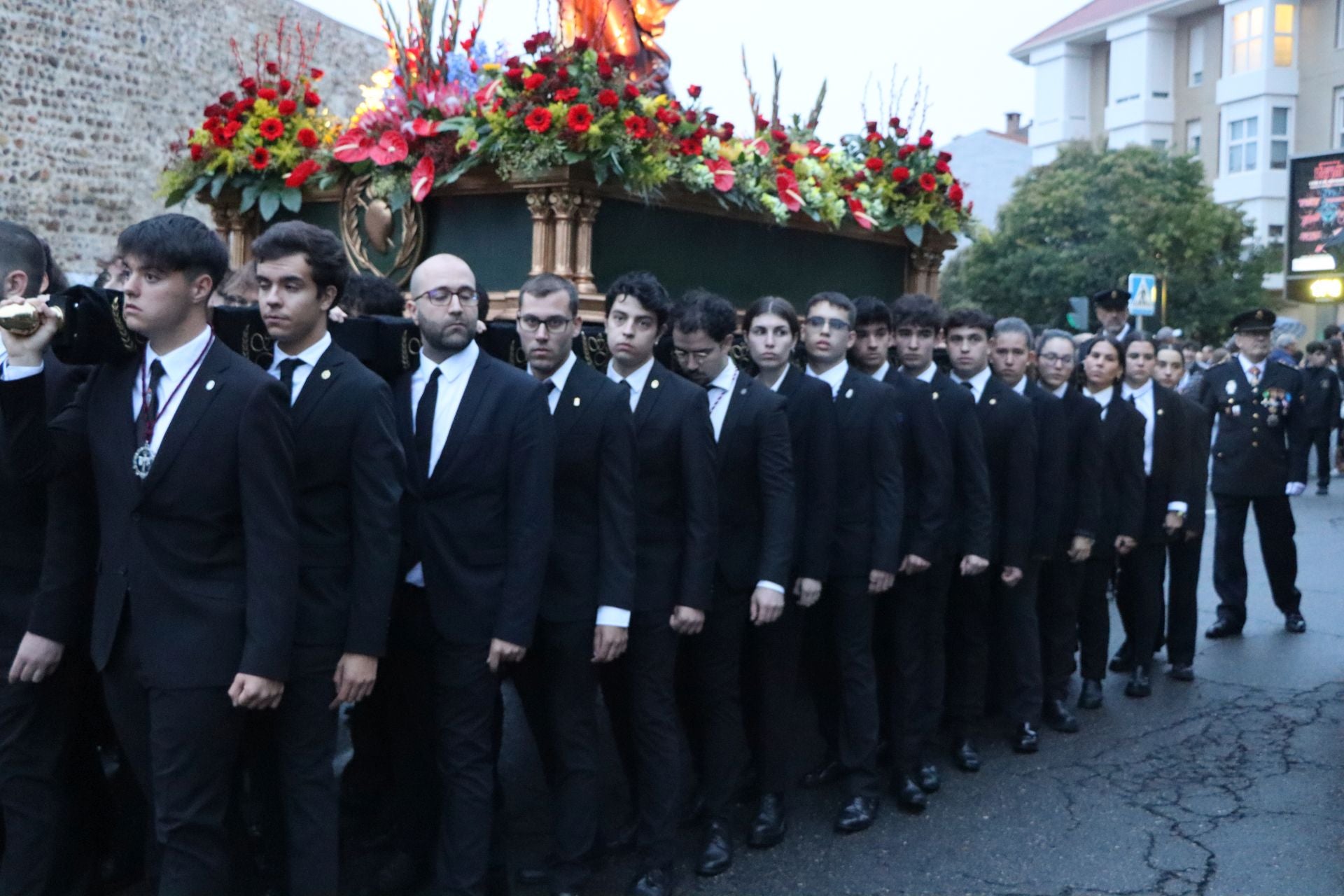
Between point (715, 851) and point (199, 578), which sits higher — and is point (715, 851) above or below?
below

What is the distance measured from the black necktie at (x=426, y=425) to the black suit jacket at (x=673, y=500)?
2.32ft

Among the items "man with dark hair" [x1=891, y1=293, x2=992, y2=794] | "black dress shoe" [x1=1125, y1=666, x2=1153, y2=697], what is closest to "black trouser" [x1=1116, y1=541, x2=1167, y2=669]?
"black dress shoe" [x1=1125, y1=666, x2=1153, y2=697]

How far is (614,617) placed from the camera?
431 centimetres

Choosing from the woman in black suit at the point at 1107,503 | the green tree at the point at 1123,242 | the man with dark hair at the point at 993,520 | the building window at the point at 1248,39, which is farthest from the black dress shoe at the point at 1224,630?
the building window at the point at 1248,39

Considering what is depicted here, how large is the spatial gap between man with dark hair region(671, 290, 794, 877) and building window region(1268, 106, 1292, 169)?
42.7 m

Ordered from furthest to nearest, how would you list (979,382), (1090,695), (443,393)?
(1090,695) → (979,382) → (443,393)

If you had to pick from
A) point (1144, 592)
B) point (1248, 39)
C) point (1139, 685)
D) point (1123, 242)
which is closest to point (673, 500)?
point (1139, 685)

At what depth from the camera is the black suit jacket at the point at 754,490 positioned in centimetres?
484

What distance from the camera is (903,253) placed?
7.85 m

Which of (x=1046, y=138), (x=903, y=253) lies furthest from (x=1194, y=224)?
(x=903, y=253)

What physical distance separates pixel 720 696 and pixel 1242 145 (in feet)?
145

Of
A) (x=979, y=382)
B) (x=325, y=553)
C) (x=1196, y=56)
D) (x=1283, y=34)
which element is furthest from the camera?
(x=1196, y=56)

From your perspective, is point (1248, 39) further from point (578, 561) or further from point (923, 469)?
point (578, 561)

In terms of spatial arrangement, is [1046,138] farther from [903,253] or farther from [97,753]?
[97,753]
